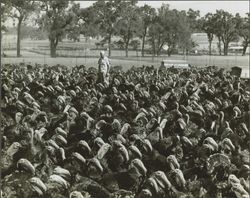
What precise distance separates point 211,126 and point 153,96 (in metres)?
5.71

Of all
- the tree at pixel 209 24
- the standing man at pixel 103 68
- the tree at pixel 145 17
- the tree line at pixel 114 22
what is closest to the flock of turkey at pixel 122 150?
the standing man at pixel 103 68

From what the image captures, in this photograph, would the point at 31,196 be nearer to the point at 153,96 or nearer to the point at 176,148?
the point at 176,148

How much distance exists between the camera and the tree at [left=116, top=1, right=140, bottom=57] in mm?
A: 68188

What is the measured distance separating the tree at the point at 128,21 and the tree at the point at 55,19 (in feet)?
22.8

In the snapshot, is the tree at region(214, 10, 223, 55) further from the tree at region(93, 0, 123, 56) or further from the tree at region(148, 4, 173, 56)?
the tree at region(93, 0, 123, 56)

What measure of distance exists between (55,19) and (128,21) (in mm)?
9985

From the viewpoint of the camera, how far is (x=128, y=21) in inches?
2714

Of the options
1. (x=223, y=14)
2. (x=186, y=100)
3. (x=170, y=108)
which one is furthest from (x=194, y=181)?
(x=223, y=14)

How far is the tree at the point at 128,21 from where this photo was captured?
68188 millimetres

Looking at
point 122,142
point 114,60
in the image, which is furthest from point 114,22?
point 122,142

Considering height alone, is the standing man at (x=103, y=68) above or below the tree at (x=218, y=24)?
below

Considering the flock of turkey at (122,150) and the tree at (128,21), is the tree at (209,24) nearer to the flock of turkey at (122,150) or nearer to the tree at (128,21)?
the tree at (128,21)

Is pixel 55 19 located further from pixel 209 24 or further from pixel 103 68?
pixel 103 68

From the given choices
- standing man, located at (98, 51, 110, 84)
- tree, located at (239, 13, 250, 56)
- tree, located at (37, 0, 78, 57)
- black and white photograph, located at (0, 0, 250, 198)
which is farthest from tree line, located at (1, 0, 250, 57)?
black and white photograph, located at (0, 0, 250, 198)
